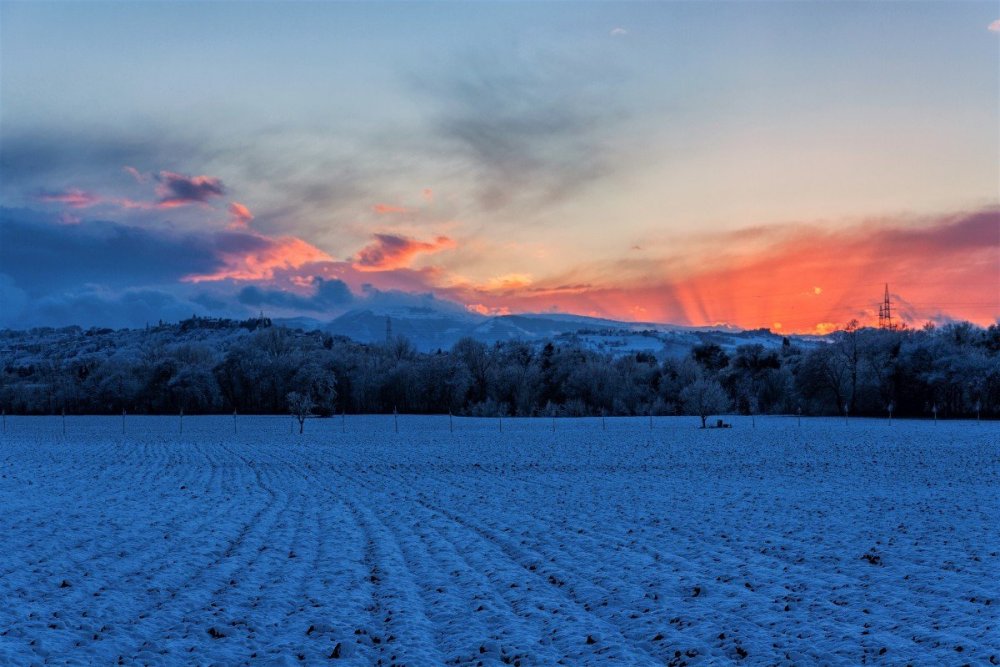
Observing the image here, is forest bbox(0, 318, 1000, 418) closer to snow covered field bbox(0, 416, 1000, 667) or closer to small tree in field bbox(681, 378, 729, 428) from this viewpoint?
small tree in field bbox(681, 378, 729, 428)

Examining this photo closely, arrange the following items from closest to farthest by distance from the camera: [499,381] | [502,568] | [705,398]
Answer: [502,568] → [705,398] → [499,381]

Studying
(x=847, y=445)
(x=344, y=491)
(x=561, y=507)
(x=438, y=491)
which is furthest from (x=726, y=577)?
(x=847, y=445)

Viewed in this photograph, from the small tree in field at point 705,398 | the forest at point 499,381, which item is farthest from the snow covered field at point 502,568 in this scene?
the forest at point 499,381

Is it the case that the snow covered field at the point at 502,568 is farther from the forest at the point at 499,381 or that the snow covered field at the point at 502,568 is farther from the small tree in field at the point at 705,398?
the forest at the point at 499,381

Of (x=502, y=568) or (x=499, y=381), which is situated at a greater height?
(x=499, y=381)

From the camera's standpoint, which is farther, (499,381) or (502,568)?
(499,381)

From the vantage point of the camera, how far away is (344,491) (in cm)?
2383

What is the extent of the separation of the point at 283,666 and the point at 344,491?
16.2 metres

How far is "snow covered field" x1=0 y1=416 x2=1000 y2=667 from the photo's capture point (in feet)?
27.6

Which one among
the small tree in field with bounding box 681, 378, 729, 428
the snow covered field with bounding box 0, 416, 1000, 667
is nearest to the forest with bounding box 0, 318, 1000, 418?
the small tree in field with bounding box 681, 378, 729, 428

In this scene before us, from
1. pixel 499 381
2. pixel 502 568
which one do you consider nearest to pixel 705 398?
pixel 499 381

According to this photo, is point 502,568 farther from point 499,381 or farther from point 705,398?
point 499,381

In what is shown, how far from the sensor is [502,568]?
12.3m

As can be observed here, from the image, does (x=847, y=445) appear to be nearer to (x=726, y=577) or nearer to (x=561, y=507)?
(x=561, y=507)
